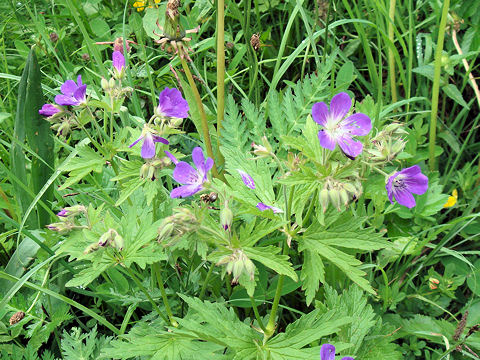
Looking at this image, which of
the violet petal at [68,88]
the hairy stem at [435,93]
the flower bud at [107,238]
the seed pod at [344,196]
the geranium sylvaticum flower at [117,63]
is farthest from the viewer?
the hairy stem at [435,93]

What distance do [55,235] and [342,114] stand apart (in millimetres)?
1033

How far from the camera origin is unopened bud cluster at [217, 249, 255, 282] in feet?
3.88

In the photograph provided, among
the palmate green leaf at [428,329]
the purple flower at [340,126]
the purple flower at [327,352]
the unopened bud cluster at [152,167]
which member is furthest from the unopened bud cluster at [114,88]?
the palmate green leaf at [428,329]

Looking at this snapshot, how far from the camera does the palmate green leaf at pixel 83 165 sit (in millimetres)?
1496

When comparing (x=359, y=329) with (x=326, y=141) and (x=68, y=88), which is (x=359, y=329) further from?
(x=68, y=88)

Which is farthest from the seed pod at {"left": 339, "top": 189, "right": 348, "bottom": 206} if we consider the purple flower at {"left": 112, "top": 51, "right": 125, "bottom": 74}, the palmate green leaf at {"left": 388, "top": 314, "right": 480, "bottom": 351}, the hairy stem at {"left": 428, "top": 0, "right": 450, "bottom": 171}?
the hairy stem at {"left": 428, "top": 0, "right": 450, "bottom": 171}

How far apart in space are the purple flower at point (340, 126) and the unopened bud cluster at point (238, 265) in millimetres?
327

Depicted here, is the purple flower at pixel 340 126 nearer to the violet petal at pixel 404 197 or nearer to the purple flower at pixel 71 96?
the violet petal at pixel 404 197

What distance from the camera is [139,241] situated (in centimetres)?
136

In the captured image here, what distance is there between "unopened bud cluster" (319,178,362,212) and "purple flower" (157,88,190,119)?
0.47m

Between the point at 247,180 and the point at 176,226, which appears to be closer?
the point at 176,226

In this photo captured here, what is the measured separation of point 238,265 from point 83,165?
62cm

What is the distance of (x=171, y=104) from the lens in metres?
1.39

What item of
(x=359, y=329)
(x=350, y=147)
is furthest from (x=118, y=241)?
(x=359, y=329)
